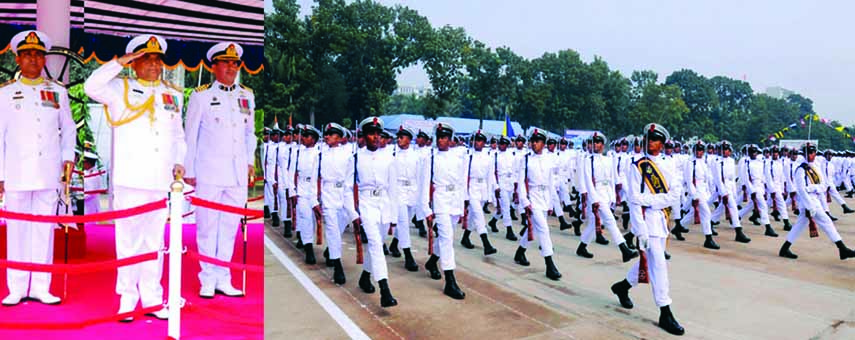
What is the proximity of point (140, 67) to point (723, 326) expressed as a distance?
482cm

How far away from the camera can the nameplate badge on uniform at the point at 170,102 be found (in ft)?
9.96

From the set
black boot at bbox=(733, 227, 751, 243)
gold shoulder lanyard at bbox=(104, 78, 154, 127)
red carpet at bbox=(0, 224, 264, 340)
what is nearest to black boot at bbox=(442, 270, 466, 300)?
red carpet at bbox=(0, 224, 264, 340)

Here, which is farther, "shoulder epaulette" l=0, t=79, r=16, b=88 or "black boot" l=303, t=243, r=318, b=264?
"black boot" l=303, t=243, r=318, b=264

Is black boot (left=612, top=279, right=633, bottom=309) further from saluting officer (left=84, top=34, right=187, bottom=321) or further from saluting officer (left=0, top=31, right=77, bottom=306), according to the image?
saluting officer (left=0, top=31, right=77, bottom=306)

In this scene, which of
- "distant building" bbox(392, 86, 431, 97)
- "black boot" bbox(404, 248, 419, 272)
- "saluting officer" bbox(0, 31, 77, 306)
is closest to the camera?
"saluting officer" bbox(0, 31, 77, 306)

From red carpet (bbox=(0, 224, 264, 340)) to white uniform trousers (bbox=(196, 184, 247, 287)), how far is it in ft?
0.39

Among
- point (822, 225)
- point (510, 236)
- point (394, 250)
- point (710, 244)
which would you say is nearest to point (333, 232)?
point (394, 250)

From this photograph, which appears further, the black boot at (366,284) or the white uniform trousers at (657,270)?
the black boot at (366,284)

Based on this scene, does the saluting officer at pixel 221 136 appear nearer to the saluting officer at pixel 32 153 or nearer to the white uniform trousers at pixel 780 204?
Answer: the saluting officer at pixel 32 153

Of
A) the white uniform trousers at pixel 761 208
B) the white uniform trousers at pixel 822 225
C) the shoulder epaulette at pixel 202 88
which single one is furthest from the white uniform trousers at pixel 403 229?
the white uniform trousers at pixel 761 208

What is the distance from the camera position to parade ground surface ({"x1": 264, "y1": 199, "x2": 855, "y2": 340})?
4785mm

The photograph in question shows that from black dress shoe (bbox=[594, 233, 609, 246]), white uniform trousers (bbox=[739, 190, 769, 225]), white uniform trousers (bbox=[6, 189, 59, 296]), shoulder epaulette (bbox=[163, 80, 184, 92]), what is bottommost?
black dress shoe (bbox=[594, 233, 609, 246])

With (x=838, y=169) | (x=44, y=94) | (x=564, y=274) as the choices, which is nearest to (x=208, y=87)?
(x=44, y=94)

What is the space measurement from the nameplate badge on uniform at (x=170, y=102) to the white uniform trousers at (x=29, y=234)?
697 millimetres
